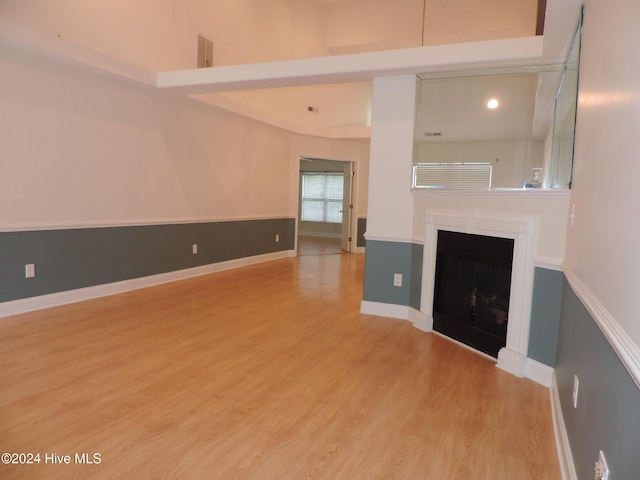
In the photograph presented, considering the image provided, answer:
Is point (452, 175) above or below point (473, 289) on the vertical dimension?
above

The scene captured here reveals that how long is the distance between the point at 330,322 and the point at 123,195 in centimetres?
278

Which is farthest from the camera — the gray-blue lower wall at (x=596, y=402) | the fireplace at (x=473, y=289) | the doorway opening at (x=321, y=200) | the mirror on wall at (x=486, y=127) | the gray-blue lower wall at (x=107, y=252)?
the doorway opening at (x=321, y=200)

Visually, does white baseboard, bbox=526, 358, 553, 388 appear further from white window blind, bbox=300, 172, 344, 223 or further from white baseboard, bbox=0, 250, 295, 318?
white window blind, bbox=300, 172, 344, 223

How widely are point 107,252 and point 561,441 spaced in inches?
176

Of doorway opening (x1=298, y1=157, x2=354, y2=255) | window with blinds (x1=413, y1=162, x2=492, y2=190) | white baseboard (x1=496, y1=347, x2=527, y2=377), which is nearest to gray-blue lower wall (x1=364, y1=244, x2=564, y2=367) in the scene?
window with blinds (x1=413, y1=162, x2=492, y2=190)

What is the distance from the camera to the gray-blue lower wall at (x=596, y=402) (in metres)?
1.07

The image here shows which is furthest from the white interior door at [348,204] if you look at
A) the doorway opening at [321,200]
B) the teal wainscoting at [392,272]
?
the teal wainscoting at [392,272]

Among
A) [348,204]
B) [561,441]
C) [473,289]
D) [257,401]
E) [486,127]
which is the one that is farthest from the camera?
[348,204]

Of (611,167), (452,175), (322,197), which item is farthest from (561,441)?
(322,197)

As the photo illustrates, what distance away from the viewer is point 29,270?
3.91 metres

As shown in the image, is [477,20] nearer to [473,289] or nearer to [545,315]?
[473,289]

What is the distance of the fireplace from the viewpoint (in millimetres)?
3164

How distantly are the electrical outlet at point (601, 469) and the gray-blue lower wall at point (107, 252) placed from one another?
173 inches

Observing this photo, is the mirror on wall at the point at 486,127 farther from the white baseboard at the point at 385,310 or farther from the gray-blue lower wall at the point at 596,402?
the gray-blue lower wall at the point at 596,402
